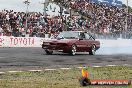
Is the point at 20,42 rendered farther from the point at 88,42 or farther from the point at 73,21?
the point at 88,42

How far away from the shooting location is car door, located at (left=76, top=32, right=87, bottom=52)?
77.0 ft

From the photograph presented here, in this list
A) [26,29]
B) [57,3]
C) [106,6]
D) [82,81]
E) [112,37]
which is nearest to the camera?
[82,81]

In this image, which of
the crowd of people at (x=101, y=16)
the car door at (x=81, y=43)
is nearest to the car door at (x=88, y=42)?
the car door at (x=81, y=43)

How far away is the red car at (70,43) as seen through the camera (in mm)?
22484

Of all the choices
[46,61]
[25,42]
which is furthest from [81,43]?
[25,42]

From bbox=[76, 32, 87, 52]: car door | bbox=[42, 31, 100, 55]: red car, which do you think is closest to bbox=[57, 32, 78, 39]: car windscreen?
bbox=[42, 31, 100, 55]: red car

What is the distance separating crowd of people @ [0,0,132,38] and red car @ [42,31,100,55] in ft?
30.6

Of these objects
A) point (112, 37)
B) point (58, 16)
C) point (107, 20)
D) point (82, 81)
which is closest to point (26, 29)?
point (58, 16)

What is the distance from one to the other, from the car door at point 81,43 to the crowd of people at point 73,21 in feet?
30.9

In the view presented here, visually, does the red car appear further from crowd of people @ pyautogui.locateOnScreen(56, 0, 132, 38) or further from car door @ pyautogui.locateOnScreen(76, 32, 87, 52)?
crowd of people @ pyautogui.locateOnScreen(56, 0, 132, 38)

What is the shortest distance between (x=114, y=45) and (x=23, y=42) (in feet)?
35.1

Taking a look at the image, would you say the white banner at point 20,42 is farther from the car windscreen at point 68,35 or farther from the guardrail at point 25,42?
the car windscreen at point 68,35

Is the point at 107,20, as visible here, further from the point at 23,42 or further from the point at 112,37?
the point at 23,42

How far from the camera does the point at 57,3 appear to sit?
43219 mm
